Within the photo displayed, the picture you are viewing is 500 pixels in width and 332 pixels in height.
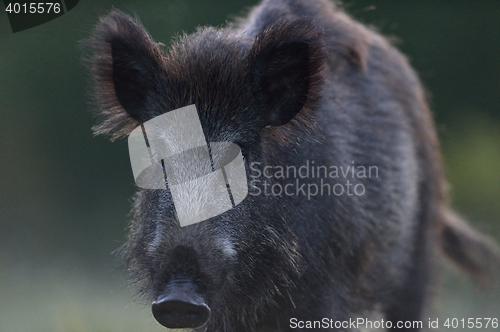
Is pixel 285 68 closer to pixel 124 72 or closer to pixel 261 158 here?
pixel 261 158

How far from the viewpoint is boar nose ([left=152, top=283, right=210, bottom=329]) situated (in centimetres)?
228

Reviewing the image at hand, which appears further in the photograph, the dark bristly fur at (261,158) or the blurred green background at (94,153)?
the blurred green background at (94,153)

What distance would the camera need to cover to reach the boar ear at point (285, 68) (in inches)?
113

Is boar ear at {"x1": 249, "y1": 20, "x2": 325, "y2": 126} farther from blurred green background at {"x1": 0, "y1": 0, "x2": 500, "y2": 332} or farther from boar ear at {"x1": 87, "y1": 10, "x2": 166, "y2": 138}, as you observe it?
blurred green background at {"x1": 0, "y1": 0, "x2": 500, "y2": 332}

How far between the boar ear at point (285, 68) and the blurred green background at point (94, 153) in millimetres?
1312

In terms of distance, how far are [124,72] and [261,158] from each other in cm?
79

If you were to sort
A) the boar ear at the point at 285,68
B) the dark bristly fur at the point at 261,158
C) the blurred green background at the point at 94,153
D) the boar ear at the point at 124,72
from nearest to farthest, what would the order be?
the dark bristly fur at the point at 261,158, the boar ear at the point at 285,68, the boar ear at the point at 124,72, the blurred green background at the point at 94,153

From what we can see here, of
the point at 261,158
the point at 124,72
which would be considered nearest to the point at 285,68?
the point at 261,158

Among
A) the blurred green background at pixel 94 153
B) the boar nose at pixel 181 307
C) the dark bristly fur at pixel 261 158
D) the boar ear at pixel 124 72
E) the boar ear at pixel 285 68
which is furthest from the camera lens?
the blurred green background at pixel 94 153

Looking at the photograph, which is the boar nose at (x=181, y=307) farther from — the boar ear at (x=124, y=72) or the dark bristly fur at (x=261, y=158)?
the boar ear at (x=124, y=72)

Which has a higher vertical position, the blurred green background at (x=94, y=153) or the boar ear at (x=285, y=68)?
the boar ear at (x=285, y=68)

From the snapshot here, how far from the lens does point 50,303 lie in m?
5.03

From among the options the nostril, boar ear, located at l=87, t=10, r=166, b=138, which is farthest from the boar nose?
boar ear, located at l=87, t=10, r=166, b=138

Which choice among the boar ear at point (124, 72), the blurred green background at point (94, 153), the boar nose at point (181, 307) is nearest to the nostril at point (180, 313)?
the boar nose at point (181, 307)
